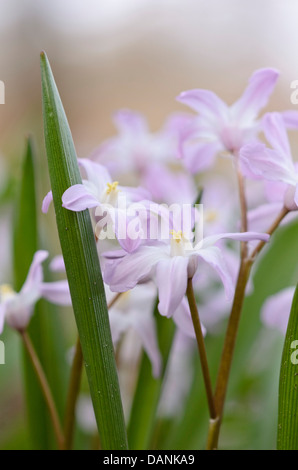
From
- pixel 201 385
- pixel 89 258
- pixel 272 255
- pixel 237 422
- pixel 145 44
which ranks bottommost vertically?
pixel 237 422

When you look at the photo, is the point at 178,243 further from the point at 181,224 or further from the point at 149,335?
the point at 149,335

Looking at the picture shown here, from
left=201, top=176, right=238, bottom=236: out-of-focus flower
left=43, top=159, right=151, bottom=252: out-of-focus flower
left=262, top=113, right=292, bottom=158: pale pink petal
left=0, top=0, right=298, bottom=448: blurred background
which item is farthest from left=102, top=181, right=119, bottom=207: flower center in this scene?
left=0, top=0, right=298, bottom=448: blurred background

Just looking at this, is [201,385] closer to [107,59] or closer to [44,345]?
[44,345]

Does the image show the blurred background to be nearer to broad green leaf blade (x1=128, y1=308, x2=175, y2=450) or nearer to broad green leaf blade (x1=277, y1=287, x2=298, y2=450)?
broad green leaf blade (x1=128, y1=308, x2=175, y2=450)

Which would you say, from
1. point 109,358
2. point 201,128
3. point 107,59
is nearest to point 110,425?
point 109,358

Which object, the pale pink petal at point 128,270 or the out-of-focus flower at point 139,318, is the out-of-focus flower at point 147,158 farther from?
the pale pink petal at point 128,270

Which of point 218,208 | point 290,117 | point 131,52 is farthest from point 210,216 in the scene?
point 131,52
